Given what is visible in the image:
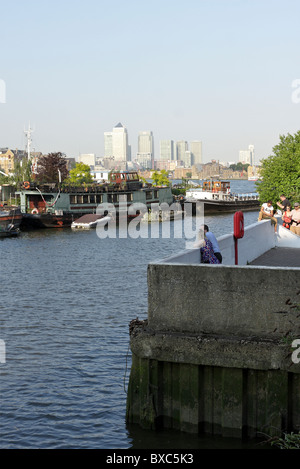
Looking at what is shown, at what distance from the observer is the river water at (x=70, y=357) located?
12.1 meters

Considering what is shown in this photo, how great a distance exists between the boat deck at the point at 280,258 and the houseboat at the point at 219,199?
7624 centimetres

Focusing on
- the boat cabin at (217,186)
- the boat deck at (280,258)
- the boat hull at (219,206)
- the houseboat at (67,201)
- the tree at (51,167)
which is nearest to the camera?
the boat deck at (280,258)

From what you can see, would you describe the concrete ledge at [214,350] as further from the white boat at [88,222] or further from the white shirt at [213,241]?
the white boat at [88,222]

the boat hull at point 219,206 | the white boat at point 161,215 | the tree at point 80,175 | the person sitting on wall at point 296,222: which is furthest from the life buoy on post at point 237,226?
the tree at point 80,175

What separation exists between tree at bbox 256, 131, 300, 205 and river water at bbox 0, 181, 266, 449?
50.5ft

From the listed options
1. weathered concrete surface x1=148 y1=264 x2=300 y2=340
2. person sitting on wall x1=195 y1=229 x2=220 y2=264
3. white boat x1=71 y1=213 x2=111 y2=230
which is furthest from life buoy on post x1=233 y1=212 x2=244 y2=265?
white boat x1=71 y1=213 x2=111 y2=230

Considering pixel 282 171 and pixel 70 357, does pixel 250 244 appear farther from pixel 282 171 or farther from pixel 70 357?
pixel 282 171

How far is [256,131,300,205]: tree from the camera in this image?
160ft

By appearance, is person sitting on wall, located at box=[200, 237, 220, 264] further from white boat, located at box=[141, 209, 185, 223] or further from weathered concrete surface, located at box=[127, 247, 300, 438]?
white boat, located at box=[141, 209, 185, 223]

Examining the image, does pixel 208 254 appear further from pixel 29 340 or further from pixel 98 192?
pixel 98 192

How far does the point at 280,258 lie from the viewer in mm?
17469
